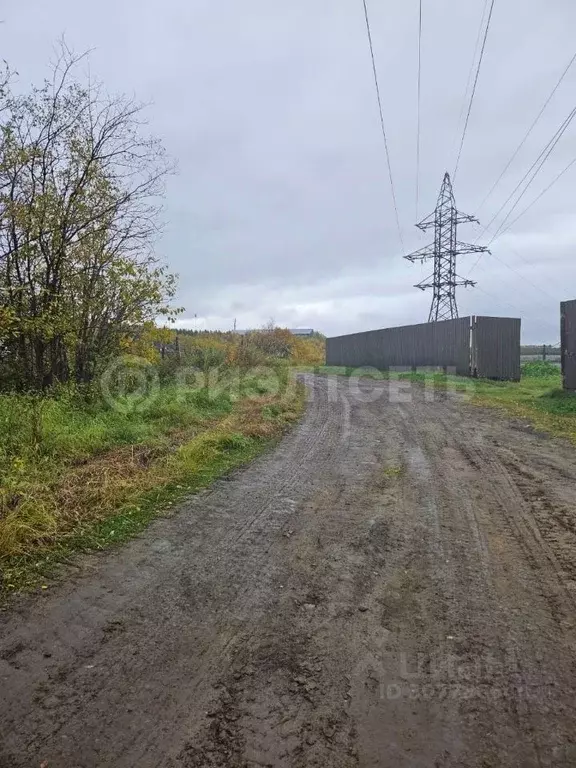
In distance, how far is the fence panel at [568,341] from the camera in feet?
35.1

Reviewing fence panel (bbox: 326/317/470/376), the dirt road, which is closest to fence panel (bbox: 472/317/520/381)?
fence panel (bbox: 326/317/470/376)

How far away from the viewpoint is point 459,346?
17375mm

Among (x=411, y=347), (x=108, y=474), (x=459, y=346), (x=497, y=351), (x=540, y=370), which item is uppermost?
(x=411, y=347)

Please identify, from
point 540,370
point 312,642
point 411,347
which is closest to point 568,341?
point 540,370

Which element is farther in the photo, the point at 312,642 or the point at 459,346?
the point at 459,346

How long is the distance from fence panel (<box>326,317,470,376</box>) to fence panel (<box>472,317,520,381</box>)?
488 mm

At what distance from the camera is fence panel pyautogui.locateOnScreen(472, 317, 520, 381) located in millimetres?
16297

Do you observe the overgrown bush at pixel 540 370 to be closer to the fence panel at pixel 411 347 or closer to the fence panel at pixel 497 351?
the fence panel at pixel 497 351

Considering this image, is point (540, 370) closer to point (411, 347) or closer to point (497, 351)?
point (497, 351)

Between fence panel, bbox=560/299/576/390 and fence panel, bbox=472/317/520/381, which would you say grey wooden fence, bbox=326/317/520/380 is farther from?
fence panel, bbox=560/299/576/390

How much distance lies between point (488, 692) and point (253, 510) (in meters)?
2.62

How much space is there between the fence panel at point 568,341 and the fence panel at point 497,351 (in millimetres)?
5262

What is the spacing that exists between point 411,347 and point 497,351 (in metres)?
5.71

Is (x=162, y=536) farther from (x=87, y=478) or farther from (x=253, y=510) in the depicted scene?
(x=87, y=478)
